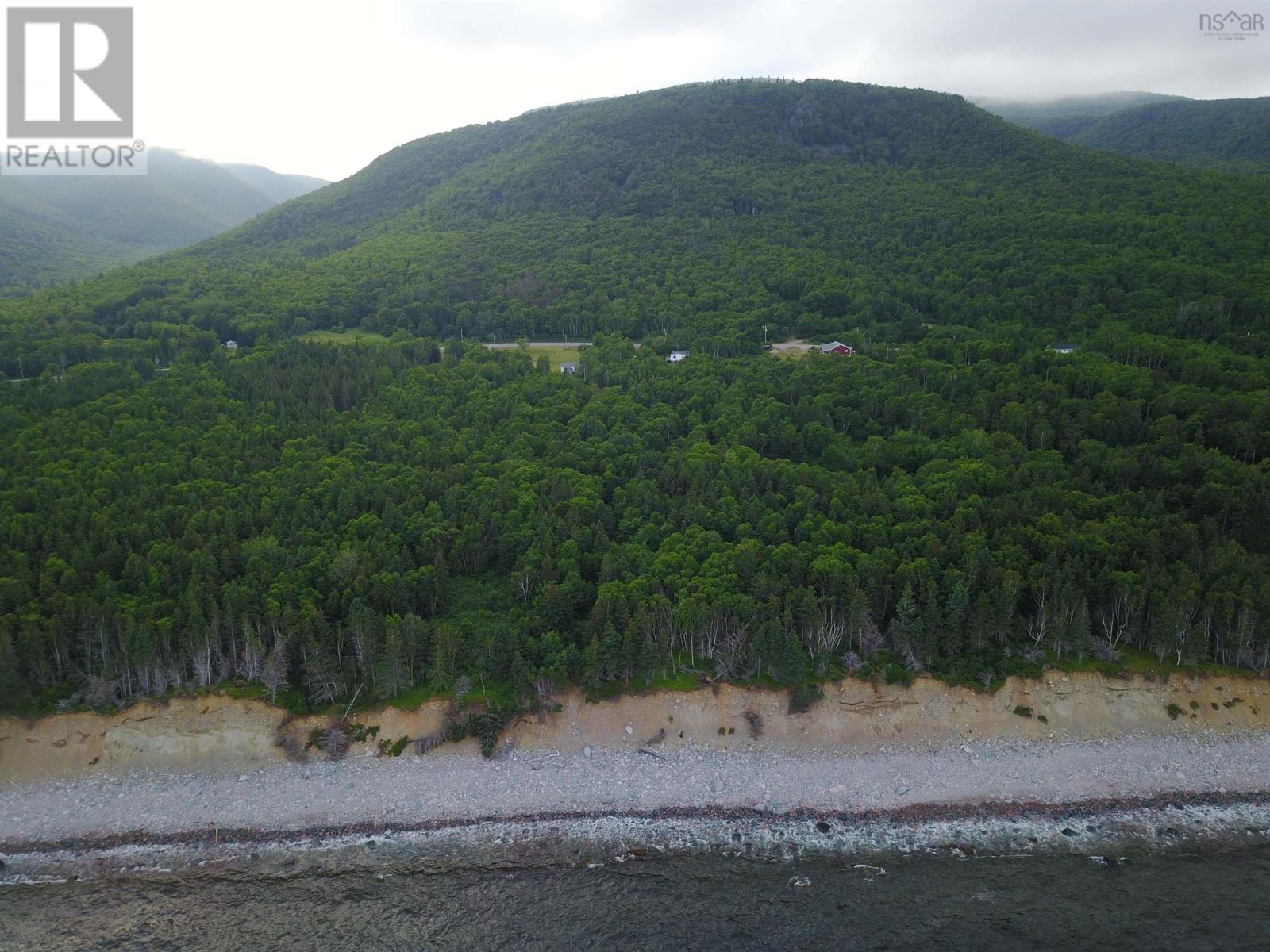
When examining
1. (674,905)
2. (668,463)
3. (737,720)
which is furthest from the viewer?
(668,463)

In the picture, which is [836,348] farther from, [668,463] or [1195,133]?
[1195,133]

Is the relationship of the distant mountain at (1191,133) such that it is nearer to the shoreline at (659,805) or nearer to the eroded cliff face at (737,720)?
the eroded cliff face at (737,720)

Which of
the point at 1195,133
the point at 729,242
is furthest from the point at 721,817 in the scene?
the point at 1195,133

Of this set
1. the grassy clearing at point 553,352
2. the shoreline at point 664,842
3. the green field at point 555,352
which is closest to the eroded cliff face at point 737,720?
the shoreline at point 664,842

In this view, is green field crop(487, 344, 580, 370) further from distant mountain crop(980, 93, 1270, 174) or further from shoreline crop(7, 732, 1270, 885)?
distant mountain crop(980, 93, 1270, 174)

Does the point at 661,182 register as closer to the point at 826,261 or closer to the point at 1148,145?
the point at 826,261

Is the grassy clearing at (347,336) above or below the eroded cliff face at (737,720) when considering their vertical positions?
above

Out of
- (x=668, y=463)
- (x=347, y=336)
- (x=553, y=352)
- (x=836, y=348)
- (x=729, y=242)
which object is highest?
(x=729, y=242)

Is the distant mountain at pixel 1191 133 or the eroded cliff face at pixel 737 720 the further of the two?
the distant mountain at pixel 1191 133
